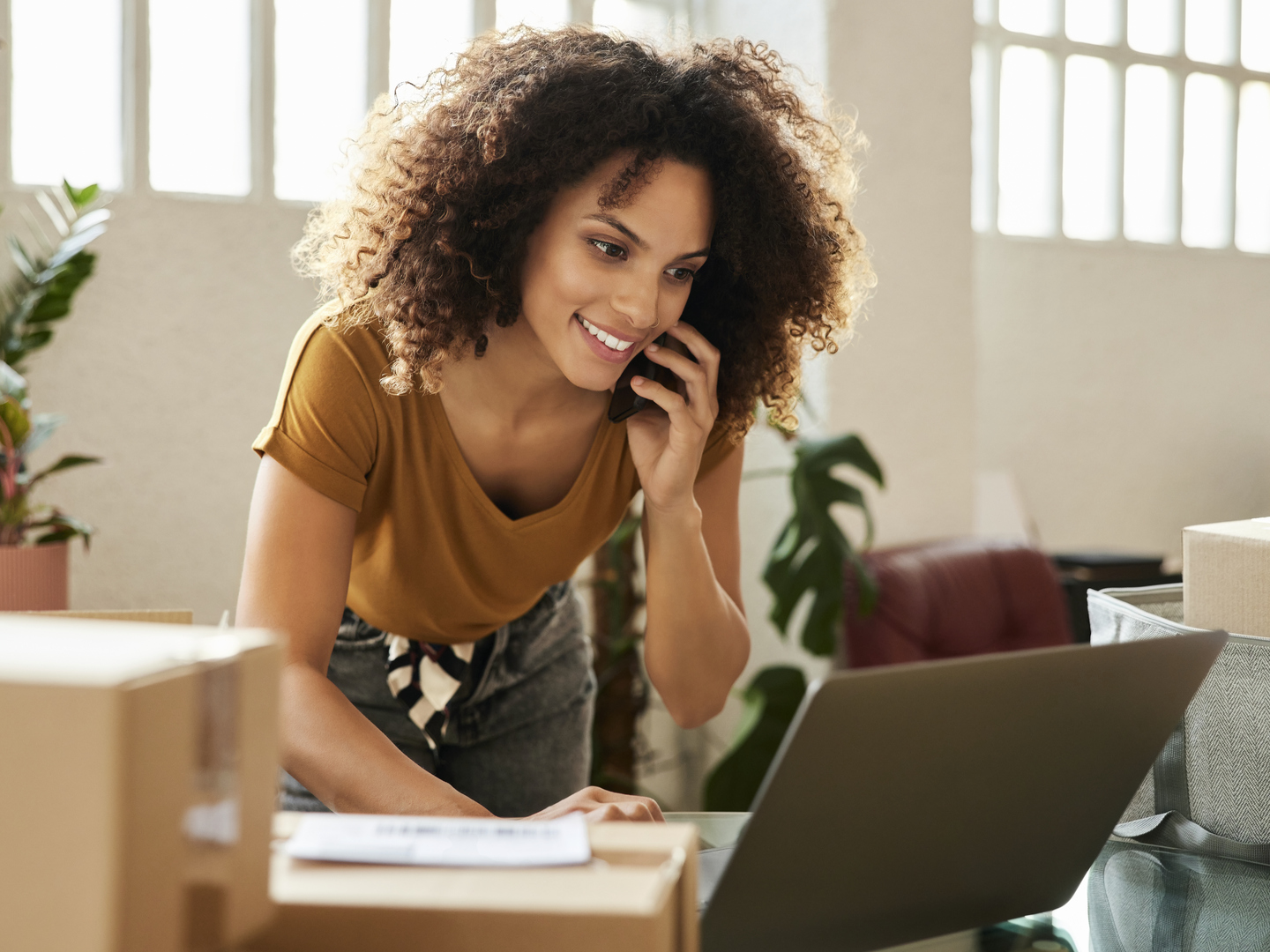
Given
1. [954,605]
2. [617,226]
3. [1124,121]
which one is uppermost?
[1124,121]

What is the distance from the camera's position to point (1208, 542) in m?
0.84

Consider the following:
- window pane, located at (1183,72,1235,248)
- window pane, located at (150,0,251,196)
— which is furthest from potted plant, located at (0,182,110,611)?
window pane, located at (1183,72,1235,248)

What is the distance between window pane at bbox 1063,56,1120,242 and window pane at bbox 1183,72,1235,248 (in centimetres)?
39

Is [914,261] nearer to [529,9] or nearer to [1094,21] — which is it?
[529,9]

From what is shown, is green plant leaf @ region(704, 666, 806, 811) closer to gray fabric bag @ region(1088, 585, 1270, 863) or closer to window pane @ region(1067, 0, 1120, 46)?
gray fabric bag @ region(1088, 585, 1270, 863)

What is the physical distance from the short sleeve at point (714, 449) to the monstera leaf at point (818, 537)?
133 centimetres

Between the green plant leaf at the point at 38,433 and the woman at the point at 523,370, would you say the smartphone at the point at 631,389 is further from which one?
the green plant leaf at the point at 38,433

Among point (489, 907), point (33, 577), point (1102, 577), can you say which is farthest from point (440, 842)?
point (1102, 577)

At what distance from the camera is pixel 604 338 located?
1.22 meters

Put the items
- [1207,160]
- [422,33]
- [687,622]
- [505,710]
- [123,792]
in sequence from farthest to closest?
[1207,160] < [422,33] < [505,710] < [687,622] < [123,792]

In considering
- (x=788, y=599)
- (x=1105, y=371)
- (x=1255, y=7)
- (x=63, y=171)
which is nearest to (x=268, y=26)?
(x=63, y=171)

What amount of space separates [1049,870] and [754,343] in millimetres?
812

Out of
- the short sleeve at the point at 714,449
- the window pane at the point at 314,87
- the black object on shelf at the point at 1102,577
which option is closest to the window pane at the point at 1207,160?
the black object on shelf at the point at 1102,577

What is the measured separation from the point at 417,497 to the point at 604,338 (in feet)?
0.88
